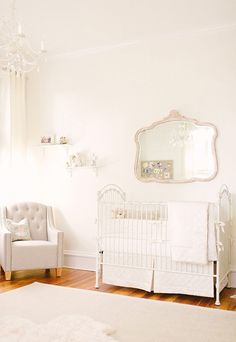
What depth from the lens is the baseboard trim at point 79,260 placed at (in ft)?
16.3

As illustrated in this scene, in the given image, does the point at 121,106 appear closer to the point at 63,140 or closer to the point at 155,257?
the point at 63,140

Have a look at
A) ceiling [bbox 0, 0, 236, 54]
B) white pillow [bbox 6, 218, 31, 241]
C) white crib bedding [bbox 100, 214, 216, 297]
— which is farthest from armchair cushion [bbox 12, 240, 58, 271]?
ceiling [bbox 0, 0, 236, 54]

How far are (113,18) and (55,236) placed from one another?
2.56 m

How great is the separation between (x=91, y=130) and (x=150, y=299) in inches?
91.0

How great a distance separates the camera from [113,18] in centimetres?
409

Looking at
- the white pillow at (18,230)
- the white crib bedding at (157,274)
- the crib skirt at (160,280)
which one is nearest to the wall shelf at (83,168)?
the white pillow at (18,230)

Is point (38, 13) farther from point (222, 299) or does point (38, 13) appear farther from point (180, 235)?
point (222, 299)

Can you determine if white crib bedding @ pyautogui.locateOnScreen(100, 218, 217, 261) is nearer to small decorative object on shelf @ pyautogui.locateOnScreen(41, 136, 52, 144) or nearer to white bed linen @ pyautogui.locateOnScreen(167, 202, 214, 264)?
white bed linen @ pyautogui.locateOnScreen(167, 202, 214, 264)

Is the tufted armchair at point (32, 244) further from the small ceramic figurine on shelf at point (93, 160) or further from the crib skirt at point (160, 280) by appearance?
the small ceramic figurine on shelf at point (93, 160)

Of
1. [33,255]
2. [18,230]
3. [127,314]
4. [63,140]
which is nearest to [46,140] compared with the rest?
[63,140]

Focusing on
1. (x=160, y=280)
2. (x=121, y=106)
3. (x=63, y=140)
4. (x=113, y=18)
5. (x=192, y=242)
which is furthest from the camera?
(x=63, y=140)

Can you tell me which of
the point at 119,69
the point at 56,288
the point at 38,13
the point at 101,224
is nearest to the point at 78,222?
the point at 101,224

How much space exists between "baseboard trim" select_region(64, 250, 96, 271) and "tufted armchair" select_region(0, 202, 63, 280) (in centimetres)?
41

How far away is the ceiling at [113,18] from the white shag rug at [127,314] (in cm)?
279
